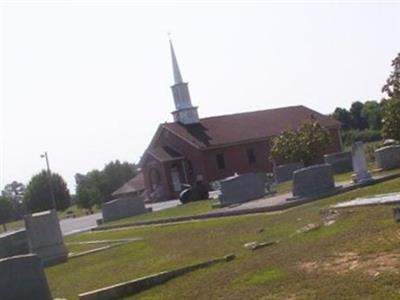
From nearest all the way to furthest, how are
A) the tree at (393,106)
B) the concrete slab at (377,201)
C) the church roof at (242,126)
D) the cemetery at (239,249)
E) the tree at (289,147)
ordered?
the cemetery at (239,249), the concrete slab at (377,201), the tree at (393,106), the tree at (289,147), the church roof at (242,126)

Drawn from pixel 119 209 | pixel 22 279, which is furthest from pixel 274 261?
pixel 119 209

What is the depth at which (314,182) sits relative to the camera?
2261cm

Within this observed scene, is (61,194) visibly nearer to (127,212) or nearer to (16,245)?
(127,212)

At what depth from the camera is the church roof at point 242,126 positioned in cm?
5747

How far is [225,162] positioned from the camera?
57.1 m

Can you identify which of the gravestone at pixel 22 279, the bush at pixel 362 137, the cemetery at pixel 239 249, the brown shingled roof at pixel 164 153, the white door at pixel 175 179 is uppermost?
the brown shingled roof at pixel 164 153

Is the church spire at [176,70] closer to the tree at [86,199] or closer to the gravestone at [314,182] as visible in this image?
the tree at [86,199]

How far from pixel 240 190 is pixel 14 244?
10582 millimetres

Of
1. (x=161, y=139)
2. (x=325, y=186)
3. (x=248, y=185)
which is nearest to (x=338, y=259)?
(x=325, y=186)

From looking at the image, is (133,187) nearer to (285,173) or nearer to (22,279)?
(285,173)

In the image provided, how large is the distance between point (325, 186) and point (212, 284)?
12.8m

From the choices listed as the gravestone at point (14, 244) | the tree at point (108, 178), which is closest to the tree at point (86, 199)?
the tree at point (108, 178)

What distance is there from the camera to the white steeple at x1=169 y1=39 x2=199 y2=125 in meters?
60.5

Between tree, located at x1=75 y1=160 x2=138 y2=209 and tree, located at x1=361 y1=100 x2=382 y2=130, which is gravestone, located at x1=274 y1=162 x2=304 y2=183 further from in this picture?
tree, located at x1=361 y1=100 x2=382 y2=130
